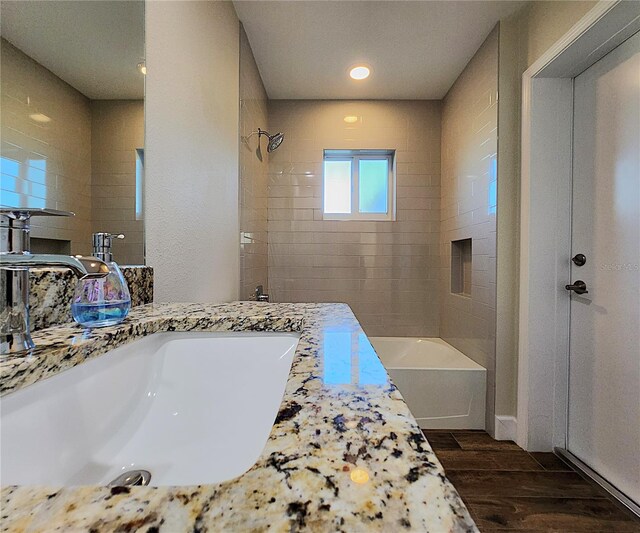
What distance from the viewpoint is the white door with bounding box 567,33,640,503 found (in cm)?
143

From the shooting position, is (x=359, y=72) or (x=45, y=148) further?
(x=359, y=72)

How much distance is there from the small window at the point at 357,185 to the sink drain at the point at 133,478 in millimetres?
2741

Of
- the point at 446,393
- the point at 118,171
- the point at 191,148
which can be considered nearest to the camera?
the point at 118,171

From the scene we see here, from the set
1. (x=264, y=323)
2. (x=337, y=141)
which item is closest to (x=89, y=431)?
(x=264, y=323)

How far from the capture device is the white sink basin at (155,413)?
432 millimetres

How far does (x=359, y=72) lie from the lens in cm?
254

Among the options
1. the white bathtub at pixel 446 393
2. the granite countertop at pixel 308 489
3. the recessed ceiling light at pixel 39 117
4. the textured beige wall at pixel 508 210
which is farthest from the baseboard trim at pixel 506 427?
the recessed ceiling light at pixel 39 117

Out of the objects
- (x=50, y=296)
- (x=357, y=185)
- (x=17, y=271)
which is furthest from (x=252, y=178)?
(x=17, y=271)

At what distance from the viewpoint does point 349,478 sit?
0.26 meters

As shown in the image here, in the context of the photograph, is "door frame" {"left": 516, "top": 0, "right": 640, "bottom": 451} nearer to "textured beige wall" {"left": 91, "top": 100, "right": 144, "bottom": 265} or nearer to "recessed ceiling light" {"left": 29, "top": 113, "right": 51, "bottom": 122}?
"textured beige wall" {"left": 91, "top": 100, "right": 144, "bottom": 265}

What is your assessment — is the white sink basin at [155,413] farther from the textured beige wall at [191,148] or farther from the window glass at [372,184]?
the window glass at [372,184]

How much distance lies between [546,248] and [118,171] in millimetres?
1947

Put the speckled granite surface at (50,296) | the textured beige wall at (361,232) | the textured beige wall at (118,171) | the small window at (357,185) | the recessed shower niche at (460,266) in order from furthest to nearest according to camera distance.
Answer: the small window at (357,185)
the textured beige wall at (361,232)
the recessed shower niche at (460,266)
the textured beige wall at (118,171)
the speckled granite surface at (50,296)

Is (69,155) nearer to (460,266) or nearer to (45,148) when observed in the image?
(45,148)
